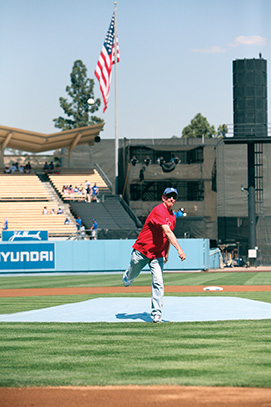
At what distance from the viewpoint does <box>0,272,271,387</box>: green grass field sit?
581cm

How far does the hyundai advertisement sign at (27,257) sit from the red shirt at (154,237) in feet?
80.2

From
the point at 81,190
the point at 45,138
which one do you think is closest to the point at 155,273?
the point at 81,190

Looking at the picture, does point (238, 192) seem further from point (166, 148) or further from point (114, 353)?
point (114, 353)

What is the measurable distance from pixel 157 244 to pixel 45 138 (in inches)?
1619

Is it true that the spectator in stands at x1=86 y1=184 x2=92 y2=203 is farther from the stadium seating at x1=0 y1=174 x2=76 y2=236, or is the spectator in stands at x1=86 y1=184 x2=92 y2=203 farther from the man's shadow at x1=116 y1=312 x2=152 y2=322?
the man's shadow at x1=116 y1=312 x2=152 y2=322

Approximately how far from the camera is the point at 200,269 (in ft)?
119

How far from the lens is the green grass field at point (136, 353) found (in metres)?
5.81

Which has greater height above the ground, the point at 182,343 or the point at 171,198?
the point at 171,198

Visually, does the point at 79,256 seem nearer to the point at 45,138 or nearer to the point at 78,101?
the point at 45,138

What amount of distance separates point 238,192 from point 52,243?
2298 centimetres

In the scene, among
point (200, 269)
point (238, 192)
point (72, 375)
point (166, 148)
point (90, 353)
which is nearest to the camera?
point (72, 375)

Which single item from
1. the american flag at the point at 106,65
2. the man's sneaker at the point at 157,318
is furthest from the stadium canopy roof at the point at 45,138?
the man's sneaker at the point at 157,318

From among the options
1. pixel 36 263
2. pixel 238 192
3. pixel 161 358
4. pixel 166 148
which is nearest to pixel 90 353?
pixel 161 358

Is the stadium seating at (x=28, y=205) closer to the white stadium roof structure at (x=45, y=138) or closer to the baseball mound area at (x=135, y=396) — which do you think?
the white stadium roof structure at (x=45, y=138)
